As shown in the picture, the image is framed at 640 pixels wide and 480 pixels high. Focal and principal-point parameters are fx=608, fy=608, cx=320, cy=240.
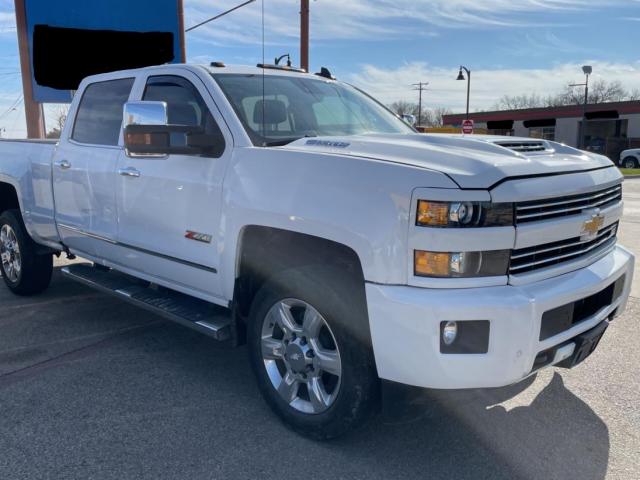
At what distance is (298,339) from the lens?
3.22m

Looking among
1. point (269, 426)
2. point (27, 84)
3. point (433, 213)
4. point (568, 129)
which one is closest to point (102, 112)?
point (269, 426)

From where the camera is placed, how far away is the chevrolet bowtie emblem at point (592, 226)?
3.06m

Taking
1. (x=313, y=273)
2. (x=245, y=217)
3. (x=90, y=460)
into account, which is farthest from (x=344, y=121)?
(x=90, y=460)

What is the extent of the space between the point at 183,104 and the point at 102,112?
1191 millimetres

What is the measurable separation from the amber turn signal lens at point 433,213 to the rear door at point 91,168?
2.67 metres

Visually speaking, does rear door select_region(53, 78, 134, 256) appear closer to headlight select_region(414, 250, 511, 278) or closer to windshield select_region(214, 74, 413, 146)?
windshield select_region(214, 74, 413, 146)

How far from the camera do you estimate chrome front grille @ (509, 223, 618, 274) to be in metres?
2.73

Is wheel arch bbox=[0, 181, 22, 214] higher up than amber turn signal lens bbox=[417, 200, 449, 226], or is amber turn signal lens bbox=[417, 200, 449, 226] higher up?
amber turn signal lens bbox=[417, 200, 449, 226]

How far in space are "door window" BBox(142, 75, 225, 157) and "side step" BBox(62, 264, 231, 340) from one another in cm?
100

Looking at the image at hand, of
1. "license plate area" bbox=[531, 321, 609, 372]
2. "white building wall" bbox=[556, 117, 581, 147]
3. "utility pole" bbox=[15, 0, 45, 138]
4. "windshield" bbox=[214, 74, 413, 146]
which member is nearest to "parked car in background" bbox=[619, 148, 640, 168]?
"white building wall" bbox=[556, 117, 581, 147]

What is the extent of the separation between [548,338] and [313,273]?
1.13 meters

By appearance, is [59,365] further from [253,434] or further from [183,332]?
[253,434]

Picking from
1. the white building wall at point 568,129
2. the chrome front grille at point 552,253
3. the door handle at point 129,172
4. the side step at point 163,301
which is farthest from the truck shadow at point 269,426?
the white building wall at point 568,129

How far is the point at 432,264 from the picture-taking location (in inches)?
103
